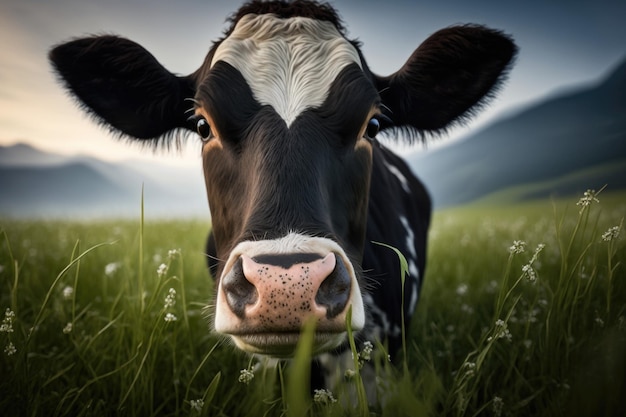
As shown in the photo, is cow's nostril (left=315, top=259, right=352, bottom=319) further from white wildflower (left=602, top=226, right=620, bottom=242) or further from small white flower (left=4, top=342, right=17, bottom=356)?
small white flower (left=4, top=342, right=17, bottom=356)

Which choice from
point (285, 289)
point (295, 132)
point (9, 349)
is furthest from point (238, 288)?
point (9, 349)

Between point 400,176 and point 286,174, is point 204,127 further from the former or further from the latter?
point 400,176

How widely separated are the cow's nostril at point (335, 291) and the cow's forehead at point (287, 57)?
3.38 feet

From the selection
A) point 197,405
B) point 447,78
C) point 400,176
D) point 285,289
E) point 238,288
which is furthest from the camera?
point 400,176

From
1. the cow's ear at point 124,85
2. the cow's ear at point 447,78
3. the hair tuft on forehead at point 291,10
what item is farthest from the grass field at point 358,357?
the hair tuft on forehead at point 291,10

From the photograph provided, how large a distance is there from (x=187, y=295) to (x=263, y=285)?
11.0 ft

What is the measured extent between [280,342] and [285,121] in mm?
1268

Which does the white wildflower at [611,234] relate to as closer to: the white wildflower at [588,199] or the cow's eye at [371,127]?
the white wildflower at [588,199]

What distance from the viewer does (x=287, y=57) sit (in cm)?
301

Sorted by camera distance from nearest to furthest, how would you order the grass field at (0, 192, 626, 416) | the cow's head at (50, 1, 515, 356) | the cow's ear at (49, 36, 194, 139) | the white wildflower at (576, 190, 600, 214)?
the cow's head at (50, 1, 515, 356) → the grass field at (0, 192, 626, 416) → the white wildflower at (576, 190, 600, 214) → the cow's ear at (49, 36, 194, 139)

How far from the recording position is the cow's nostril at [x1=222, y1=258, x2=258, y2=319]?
185 cm

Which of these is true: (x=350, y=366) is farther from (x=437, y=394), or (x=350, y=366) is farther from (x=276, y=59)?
(x=276, y=59)

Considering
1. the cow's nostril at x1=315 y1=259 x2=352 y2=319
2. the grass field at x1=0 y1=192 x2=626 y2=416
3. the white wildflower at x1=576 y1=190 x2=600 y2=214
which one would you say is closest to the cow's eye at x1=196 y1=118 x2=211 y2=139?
the grass field at x1=0 y1=192 x2=626 y2=416

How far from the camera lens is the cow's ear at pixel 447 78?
3406mm
